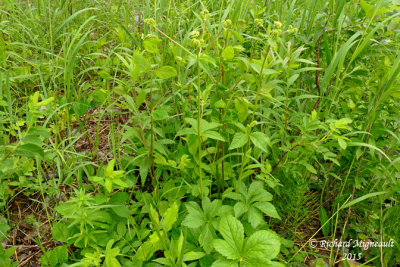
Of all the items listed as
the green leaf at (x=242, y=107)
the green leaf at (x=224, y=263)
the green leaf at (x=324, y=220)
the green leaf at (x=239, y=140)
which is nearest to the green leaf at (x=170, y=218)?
the green leaf at (x=224, y=263)

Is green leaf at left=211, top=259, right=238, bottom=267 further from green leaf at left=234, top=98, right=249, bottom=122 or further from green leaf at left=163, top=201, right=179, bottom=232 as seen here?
green leaf at left=234, top=98, right=249, bottom=122

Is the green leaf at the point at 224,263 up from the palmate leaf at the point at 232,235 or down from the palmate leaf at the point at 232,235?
down

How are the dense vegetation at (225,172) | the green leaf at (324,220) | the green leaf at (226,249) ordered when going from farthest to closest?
1. the green leaf at (324,220)
2. the dense vegetation at (225,172)
3. the green leaf at (226,249)

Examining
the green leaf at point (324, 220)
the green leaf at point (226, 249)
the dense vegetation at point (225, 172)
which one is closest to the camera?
the green leaf at point (226, 249)

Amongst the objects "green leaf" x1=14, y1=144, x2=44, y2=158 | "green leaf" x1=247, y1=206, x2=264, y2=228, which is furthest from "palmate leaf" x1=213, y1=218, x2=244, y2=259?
"green leaf" x1=14, y1=144, x2=44, y2=158

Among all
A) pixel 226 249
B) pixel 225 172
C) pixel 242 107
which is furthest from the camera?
pixel 225 172

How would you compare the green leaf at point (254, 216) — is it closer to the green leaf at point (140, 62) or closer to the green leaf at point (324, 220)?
the green leaf at point (324, 220)

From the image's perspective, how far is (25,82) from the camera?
2.21 metres

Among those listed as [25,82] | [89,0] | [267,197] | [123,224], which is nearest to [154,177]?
[123,224]

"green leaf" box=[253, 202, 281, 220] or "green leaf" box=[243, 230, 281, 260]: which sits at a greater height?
"green leaf" box=[253, 202, 281, 220]

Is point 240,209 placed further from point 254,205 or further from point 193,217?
point 193,217

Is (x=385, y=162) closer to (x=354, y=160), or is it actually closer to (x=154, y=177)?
(x=354, y=160)

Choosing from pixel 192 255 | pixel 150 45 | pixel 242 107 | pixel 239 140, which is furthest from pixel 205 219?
pixel 150 45

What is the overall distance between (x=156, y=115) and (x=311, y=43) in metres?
0.96
